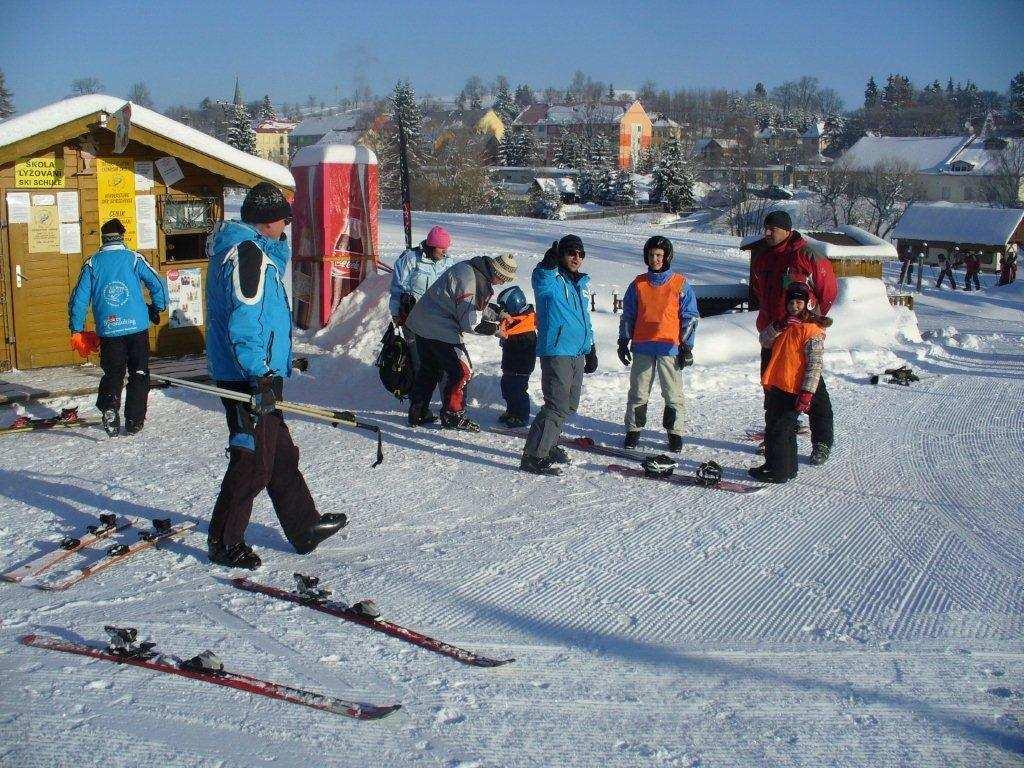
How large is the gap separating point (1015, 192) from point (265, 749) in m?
73.0

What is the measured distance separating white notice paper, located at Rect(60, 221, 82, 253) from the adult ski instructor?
5.62 m

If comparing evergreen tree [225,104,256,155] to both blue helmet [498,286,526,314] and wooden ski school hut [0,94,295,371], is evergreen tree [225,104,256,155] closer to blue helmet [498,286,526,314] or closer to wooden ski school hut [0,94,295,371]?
wooden ski school hut [0,94,295,371]

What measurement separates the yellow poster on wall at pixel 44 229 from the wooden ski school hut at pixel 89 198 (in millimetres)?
10

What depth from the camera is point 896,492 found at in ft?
21.1

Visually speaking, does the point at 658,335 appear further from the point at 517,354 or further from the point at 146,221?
the point at 146,221

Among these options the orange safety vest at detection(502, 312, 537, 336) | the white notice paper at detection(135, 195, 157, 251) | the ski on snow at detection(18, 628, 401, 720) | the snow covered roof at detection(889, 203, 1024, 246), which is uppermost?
the snow covered roof at detection(889, 203, 1024, 246)

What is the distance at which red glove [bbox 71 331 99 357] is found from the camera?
7219 millimetres

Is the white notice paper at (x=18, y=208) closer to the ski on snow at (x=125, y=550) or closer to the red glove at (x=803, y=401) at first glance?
the ski on snow at (x=125, y=550)

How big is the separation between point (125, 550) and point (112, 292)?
132 inches

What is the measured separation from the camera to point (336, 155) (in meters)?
12.1

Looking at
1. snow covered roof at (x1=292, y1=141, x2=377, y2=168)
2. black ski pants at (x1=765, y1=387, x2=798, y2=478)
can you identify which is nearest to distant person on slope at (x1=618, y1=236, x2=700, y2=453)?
black ski pants at (x1=765, y1=387, x2=798, y2=478)

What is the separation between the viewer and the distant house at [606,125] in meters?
97.2

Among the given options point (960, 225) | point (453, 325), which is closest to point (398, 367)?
point (453, 325)

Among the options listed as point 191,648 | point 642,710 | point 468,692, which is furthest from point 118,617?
point 642,710
